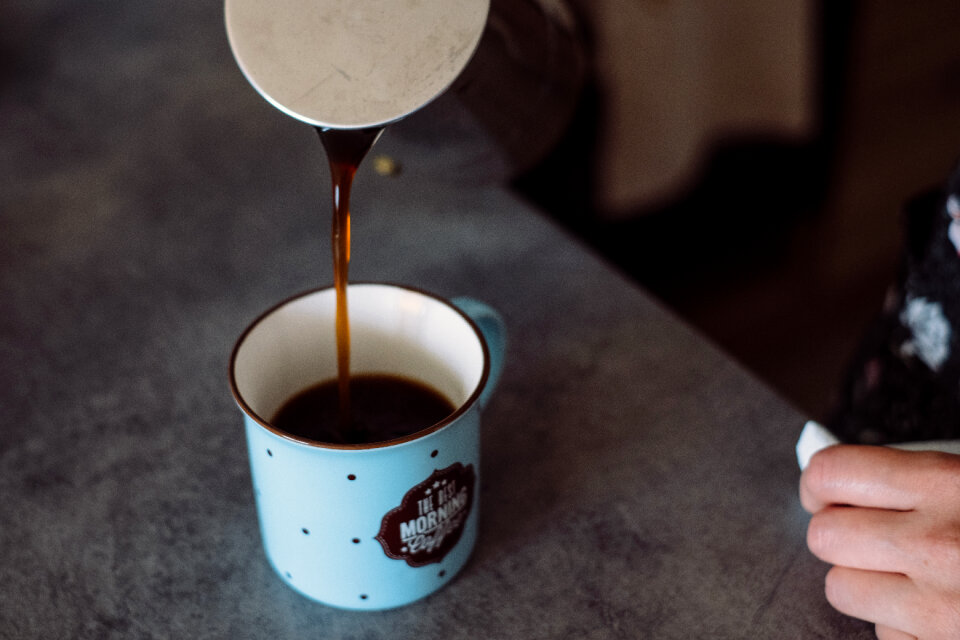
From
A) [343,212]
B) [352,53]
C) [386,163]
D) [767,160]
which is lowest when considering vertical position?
[767,160]

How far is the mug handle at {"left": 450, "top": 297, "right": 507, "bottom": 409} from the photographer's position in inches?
24.8

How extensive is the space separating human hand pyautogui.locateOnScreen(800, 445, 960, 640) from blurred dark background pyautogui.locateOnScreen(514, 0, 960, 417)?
142cm

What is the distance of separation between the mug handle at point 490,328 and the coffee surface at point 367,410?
0.12ft

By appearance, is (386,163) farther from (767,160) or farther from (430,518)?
(767,160)

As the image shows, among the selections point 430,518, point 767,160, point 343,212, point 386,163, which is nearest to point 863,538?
point 430,518

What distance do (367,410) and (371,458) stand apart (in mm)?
125

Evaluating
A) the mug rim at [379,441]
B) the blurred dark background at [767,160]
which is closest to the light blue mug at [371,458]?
the mug rim at [379,441]

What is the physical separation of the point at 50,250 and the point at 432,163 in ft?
1.35

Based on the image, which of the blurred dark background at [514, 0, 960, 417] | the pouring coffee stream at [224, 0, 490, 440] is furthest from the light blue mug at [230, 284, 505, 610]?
the blurred dark background at [514, 0, 960, 417]

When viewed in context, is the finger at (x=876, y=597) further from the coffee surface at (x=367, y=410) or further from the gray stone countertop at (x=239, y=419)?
the coffee surface at (x=367, y=410)

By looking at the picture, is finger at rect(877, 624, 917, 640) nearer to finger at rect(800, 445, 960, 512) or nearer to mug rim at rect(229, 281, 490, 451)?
finger at rect(800, 445, 960, 512)

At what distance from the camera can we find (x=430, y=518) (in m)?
0.54

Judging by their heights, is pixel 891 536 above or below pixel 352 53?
below

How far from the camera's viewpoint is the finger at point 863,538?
0.54 metres
